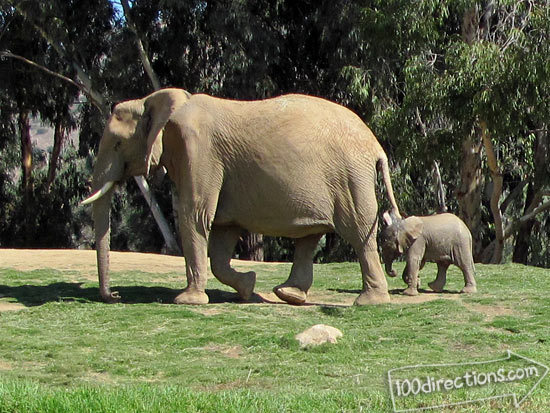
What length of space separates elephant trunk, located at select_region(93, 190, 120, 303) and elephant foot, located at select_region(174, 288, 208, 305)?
95 centimetres

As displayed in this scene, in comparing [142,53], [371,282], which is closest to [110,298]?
[371,282]


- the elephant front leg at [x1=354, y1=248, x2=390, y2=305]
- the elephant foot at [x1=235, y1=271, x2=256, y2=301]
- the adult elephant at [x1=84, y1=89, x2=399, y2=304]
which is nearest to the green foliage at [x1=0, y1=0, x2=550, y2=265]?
the adult elephant at [x1=84, y1=89, x2=399, y2=304]

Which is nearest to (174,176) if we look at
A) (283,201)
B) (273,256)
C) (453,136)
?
(283,201)

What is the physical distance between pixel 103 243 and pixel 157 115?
69.1 inches

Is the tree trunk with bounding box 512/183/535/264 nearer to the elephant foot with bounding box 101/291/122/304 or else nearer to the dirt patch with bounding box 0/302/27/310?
the elephant foot with bounding box 101/291/122/304

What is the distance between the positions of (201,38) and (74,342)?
1945 cm

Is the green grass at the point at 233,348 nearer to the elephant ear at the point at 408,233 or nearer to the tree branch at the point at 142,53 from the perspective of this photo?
the elephant ear at the point at 408,233

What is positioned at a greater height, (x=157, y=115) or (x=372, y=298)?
(x=157, y=115)

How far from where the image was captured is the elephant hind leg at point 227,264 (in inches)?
504

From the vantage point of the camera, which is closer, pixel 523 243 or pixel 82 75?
pixel 523 243

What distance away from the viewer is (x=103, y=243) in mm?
12938

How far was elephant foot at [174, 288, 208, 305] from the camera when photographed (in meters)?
12.4

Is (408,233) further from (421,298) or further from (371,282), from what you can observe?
(371,282)

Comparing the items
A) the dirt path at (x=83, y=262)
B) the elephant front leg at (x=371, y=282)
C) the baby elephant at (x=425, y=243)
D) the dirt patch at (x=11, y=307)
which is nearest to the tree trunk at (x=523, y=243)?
the dirt path at (x=83, y=262)
